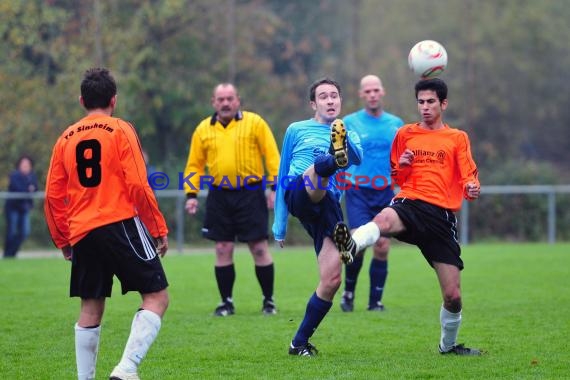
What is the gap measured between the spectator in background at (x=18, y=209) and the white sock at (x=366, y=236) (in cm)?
1370

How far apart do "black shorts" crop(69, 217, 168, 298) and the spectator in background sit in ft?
45.6

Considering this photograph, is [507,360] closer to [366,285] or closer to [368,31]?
[366,285]

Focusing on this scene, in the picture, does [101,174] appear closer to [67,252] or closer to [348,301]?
[67,252]

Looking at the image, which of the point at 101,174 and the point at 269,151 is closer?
the point at 101,174

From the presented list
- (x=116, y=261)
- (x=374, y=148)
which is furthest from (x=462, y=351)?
(x=374, y=148)

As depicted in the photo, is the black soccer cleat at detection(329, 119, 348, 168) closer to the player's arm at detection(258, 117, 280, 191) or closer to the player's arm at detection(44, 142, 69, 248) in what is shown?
the player's arm at detection(44, 142, 69, 248)

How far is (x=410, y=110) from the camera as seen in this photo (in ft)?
107

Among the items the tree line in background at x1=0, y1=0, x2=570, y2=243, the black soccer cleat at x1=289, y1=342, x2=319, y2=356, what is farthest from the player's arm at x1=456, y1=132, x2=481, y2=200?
the tree line in background at x1=0, y1=0, x2=570, y2=243

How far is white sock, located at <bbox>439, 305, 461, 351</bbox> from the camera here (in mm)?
6938

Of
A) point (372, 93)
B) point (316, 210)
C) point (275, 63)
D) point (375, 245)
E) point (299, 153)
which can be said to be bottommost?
point (375, 245)

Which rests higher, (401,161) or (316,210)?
(401,161)

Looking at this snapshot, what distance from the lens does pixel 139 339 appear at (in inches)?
223

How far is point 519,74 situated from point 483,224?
600 inches

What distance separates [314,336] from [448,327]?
152 centimetres
